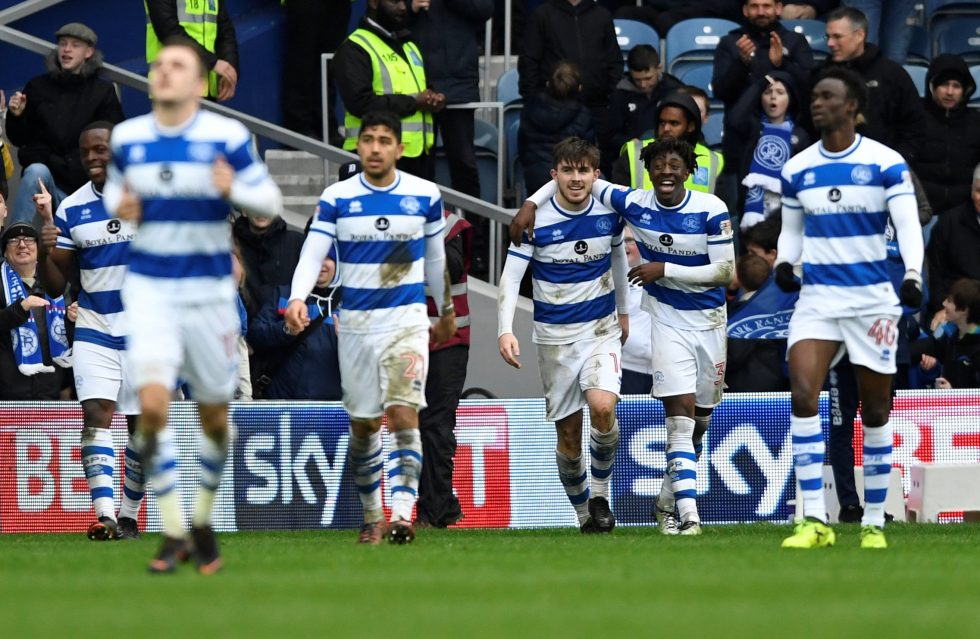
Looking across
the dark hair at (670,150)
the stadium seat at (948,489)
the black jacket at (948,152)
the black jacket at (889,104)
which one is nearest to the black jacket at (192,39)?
the dark hair at (670,150)

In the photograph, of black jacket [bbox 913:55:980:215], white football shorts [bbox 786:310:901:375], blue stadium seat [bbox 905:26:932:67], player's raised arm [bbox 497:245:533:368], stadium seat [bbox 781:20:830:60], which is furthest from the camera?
blue stadium seat [bbox 905:26:932:67]

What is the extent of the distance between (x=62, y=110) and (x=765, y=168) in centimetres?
593

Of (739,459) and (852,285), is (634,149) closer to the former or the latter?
(739,459)

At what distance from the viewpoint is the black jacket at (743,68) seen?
15719mm

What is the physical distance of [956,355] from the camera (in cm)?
1484

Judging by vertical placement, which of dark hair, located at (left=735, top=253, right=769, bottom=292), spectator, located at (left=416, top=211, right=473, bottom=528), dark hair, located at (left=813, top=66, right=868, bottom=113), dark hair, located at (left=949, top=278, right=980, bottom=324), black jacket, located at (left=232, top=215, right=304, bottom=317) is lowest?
spectator, located at (left=416, top=211, right=473, bottom=528)

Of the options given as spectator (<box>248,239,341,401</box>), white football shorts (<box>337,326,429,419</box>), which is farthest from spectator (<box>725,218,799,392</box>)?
white football shorts (<box>337,326,429,419</box>)

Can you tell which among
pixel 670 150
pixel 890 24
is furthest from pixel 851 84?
pixel 890 24

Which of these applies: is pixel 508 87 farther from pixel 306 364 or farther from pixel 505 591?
pixel 505 591

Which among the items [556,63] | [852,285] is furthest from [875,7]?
[852,285]

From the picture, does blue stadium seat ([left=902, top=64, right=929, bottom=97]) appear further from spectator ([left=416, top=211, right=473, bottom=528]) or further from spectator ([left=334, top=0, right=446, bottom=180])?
spectator ([left=416, top=211, right=473, bottom=528])

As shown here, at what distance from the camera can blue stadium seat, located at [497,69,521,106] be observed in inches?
682

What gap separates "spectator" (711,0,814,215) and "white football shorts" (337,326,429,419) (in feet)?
19.6

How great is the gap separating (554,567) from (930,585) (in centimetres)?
181
